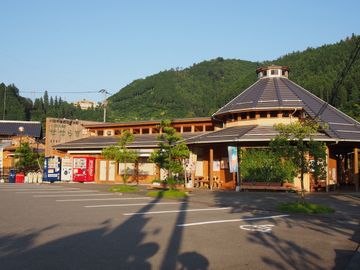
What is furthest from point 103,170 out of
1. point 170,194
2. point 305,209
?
point 305,209

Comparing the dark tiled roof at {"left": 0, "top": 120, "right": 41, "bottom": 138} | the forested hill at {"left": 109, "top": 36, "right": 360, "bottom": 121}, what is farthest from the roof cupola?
the dark tiled roof at {"left": 0, "top": 120, "right": 41, "bottom": 138}

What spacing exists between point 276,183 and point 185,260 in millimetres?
17009

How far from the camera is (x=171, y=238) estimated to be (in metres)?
8.67

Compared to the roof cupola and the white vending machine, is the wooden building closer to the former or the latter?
the roof cupola

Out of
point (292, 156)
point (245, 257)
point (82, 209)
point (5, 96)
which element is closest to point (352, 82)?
point (292, 156)

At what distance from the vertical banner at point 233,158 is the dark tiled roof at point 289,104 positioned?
140 inches

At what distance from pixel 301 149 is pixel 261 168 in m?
8.75

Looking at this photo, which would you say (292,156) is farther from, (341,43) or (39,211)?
(341,43)

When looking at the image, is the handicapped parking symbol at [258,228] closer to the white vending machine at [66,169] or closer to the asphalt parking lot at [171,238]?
the asphalt parking lot at [171,238]

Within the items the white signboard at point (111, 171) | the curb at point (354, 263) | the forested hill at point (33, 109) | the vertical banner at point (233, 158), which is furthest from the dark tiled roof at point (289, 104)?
the forested hill at point (33, 109)

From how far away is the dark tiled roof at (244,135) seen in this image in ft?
72.5

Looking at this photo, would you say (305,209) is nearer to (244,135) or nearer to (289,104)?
(244,135)

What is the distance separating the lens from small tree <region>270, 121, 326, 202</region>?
48.3ft

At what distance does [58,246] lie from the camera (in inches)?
300
